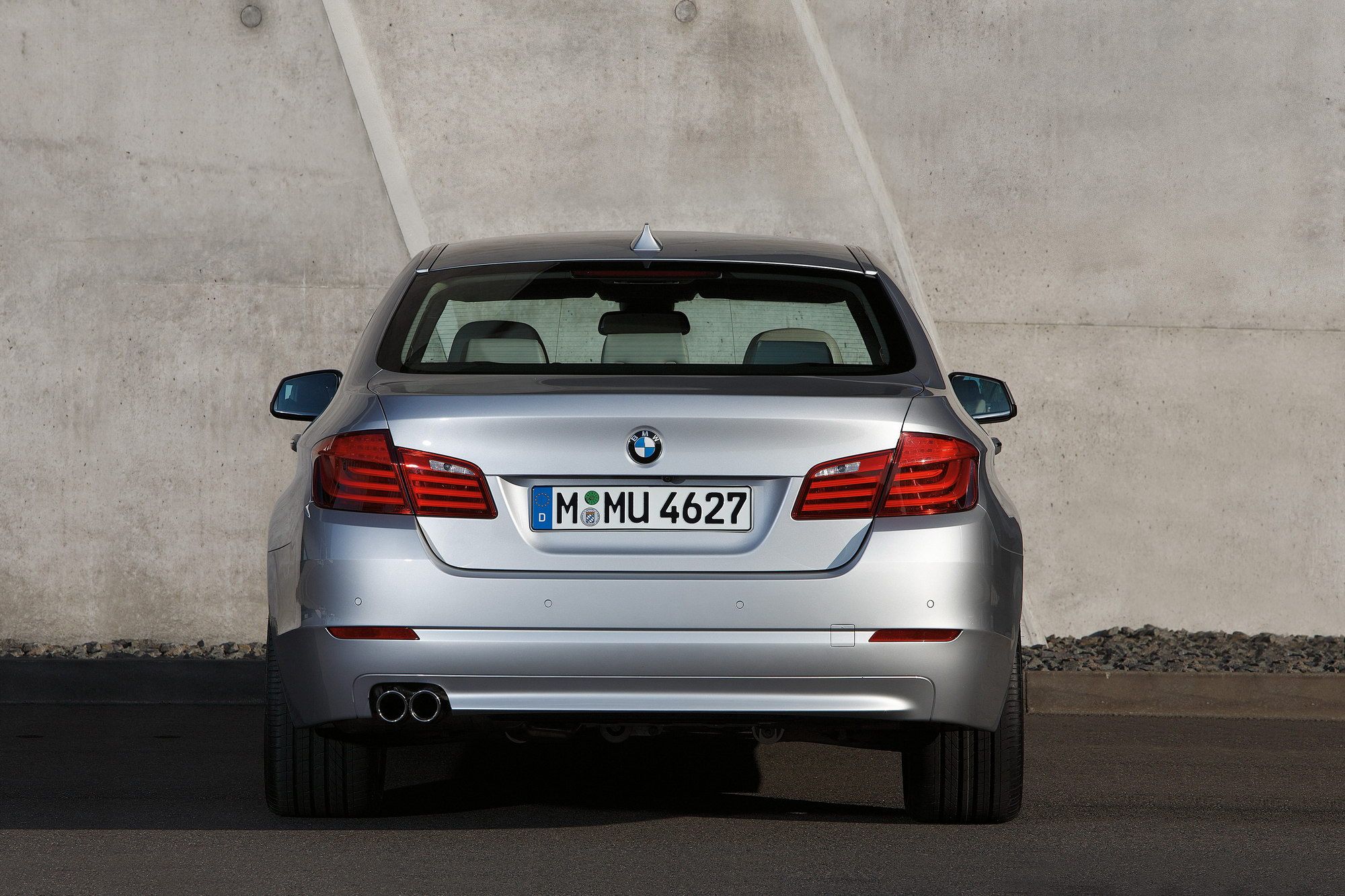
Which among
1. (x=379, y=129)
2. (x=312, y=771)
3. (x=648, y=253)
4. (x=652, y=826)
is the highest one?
(x=379, y=129)

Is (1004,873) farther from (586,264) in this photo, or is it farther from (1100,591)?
(1100,591)

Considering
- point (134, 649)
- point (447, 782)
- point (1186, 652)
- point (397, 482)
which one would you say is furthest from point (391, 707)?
point (1186, 652)

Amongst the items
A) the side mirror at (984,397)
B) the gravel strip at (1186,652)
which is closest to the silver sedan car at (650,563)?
the side mirror at (984,397)

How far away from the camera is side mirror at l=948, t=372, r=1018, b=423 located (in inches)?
198

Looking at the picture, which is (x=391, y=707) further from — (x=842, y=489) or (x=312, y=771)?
(x=842, y=489)

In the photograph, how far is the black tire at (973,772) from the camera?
15.0 ft

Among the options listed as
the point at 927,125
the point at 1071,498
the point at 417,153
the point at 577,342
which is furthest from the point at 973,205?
the point at 417,153

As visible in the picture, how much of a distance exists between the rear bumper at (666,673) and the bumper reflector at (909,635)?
0.02 m

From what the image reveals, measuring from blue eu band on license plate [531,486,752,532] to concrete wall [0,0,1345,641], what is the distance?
20.1ft

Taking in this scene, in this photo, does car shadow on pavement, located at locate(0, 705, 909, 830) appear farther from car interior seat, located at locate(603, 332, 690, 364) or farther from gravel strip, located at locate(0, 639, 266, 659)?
gravel strip, located at locate(0, 639, 266, 659)

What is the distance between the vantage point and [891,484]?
13.3 ft

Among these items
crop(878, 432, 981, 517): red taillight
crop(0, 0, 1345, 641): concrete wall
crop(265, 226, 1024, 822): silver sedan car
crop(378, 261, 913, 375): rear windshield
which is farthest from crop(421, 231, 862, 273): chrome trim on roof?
crop(0, 0, 1345, 641): concrete wall


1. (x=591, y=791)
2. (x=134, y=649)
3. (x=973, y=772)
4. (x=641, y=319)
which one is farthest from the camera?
(x=134, y=649)

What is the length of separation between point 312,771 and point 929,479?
1.86 meters
